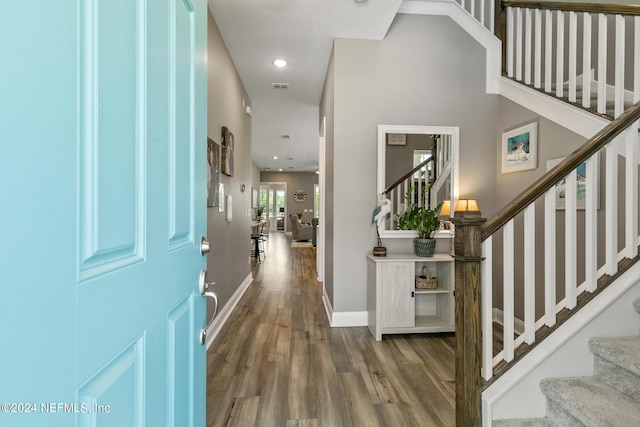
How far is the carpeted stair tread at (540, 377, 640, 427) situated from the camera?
1.20 metres

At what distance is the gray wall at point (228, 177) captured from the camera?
2821 mm

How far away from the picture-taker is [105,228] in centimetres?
55

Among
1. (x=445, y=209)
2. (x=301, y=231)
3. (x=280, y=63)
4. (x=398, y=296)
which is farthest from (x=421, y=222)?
(x=301, y=231)

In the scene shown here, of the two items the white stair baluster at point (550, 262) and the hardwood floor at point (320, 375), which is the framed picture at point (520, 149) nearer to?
the white stair baluster at point (550, 262)

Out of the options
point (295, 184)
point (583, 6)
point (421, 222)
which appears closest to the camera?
point (583, 6)

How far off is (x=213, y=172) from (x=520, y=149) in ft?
9.51

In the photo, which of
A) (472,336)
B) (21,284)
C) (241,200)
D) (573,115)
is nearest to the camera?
(21,284)

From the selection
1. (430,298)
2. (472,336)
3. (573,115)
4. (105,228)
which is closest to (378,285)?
(430,298)

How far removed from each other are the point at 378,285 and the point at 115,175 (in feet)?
8.48

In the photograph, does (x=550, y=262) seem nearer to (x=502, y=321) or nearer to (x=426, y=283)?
(x=426, y=283)

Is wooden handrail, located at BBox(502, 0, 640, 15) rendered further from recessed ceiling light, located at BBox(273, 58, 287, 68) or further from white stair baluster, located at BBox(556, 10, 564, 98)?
recessed ceiling light, located at BBox(273, 58, 287, 68)

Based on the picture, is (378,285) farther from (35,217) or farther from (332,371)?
(35,217)

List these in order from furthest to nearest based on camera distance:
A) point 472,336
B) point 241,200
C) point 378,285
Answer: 1. point 241,200
2. point 378,285
3. point 472,336

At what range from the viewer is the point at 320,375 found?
88.2 inches
